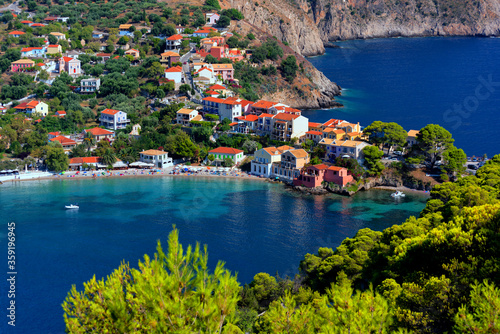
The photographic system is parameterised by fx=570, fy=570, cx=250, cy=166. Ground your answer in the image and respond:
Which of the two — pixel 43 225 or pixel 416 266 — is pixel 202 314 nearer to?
pixel 416 266

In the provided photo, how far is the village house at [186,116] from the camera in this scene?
5153 cm

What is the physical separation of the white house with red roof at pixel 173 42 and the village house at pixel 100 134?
2165 centimetres

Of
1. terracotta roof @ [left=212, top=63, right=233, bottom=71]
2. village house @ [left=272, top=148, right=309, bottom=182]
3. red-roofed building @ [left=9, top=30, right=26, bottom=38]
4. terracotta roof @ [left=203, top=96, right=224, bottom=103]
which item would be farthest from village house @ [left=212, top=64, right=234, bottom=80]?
red-roofed building @ [left=9, top=30, right=26, bottom=38]

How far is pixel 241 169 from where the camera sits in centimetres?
4547

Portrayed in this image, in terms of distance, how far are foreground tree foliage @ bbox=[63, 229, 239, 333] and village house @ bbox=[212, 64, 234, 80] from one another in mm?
51448

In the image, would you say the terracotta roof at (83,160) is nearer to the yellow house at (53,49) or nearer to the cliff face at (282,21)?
the yellow house at (53,49)

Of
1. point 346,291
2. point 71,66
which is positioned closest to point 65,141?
point 71,66

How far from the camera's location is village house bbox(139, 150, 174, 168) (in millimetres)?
46250

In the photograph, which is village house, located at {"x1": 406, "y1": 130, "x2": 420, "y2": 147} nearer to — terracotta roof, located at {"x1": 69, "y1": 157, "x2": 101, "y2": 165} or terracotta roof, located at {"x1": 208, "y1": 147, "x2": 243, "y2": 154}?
terracotta roof, located at {"x1": 208, "y1": 147, "x2": 243, "y2": 154}

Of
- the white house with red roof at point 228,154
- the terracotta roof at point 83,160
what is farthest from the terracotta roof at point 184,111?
the terracotta roof at point 83,160

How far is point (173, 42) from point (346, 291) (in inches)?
2374

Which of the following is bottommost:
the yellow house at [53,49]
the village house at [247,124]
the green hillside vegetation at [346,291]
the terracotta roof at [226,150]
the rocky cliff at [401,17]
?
the green hillside vegetation at [346,291]

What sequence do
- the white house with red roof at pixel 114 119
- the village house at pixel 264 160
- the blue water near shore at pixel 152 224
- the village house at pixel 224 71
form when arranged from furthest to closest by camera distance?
the village house at pixel 224 71, the white house with red roof at pixel 114 119, the village house at pixel 264 160, the blue water near shore at pixel 152 224

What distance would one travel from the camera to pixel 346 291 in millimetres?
11695
